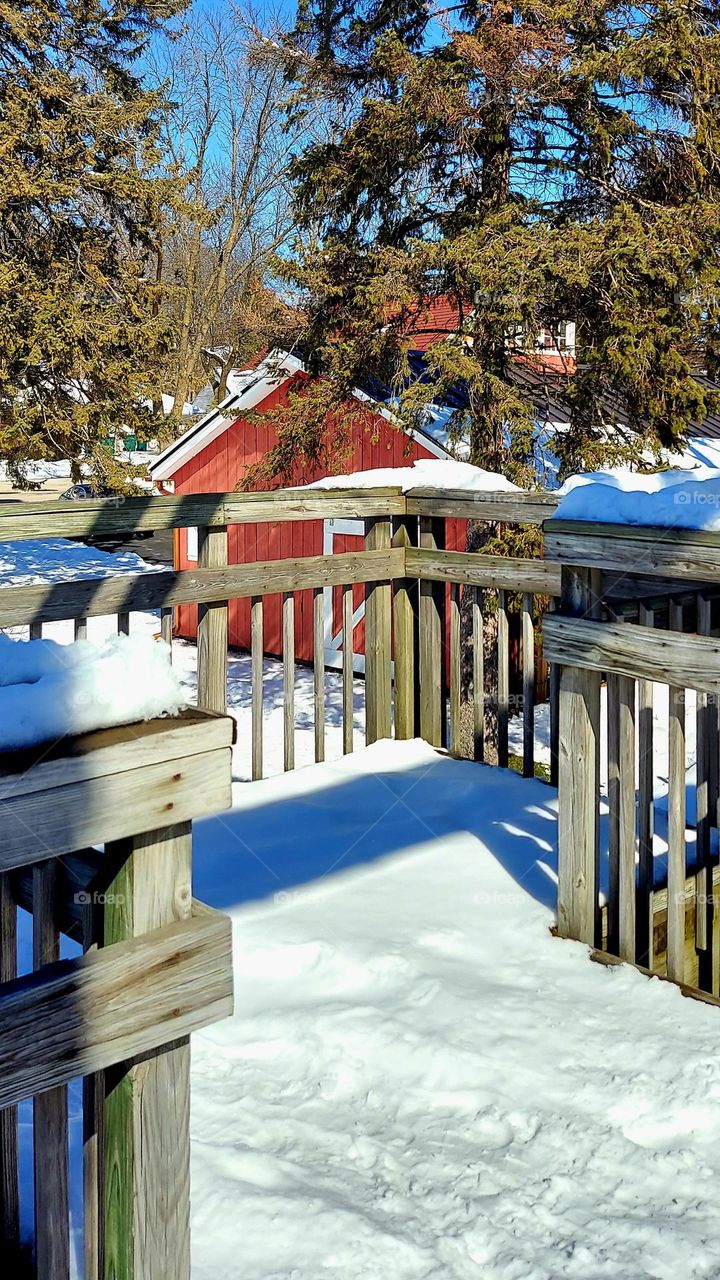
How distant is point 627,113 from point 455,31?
161cm

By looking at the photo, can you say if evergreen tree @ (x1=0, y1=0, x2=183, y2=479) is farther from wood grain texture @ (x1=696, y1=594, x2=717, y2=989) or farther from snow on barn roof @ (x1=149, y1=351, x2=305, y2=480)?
wood grain texture @ (x1=696, y1=594, x2=717, y2=989)

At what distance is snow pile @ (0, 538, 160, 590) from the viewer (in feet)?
63.3

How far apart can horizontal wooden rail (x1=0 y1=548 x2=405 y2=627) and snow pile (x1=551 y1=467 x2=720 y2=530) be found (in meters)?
1.55

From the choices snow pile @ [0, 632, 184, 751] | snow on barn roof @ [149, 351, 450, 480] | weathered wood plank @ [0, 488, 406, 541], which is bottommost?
snow pile @ [0, 632, 184, 751]

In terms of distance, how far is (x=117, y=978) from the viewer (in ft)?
4.99

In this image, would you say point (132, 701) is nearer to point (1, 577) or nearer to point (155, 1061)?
point (155, 1061)

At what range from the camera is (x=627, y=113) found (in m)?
9.50

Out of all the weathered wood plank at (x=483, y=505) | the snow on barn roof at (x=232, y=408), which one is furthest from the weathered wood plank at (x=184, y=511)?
the snow on barn roof at (x=232, y=408)

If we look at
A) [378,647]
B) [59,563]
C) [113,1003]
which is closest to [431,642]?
[378,647]

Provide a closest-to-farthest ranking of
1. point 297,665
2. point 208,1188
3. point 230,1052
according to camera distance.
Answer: point 208,1188 → point 230,1052 → point 297,665

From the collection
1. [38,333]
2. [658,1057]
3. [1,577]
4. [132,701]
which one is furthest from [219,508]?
[1,577]

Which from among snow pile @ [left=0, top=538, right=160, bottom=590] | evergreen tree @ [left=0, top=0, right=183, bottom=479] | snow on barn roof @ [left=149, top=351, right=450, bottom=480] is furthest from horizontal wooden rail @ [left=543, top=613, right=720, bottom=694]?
snow pile @ [left=0, top=538, right=160, bottom=590]

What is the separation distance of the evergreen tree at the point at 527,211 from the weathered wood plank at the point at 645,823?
594cm

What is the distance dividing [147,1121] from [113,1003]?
22 cm
